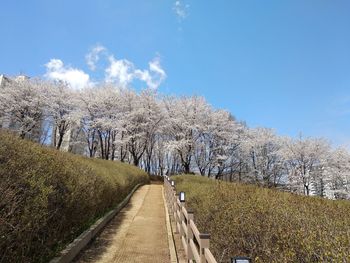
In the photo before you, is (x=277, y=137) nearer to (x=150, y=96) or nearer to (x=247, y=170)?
(x=247, y=170)

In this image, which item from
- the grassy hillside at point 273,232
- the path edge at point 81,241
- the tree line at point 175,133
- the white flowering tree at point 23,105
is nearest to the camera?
the grassy hillside at point 273,232

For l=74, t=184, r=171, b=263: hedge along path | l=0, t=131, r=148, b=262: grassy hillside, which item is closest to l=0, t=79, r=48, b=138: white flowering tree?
l=74, t=184, r=171, b=263: hedge along path

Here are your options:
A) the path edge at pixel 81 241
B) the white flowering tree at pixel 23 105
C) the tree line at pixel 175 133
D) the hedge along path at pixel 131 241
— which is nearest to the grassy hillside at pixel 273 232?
the hedge along path at pixel 131 241

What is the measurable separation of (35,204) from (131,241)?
4.39m

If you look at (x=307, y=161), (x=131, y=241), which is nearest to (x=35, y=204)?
(x=131, y=241)

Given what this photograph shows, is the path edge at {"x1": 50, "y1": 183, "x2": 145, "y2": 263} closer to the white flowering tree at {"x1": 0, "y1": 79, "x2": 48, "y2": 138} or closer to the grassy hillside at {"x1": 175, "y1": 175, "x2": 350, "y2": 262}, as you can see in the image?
the grassy hillside at {"x1": 175, "y1": 175, "x2": 350, "y2": 262}

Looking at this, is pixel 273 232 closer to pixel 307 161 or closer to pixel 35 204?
pixel 35 204

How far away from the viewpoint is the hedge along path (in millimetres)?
6918

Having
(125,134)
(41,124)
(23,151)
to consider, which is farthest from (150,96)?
(23,151)

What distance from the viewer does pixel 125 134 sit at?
41.1m

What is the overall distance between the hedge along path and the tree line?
26.3 meters

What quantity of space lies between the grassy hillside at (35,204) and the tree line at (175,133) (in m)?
31.1

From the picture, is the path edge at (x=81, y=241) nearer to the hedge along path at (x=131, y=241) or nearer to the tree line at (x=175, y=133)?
the hedge along path at (x=131, y=241)

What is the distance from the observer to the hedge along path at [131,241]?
692 centimetres
